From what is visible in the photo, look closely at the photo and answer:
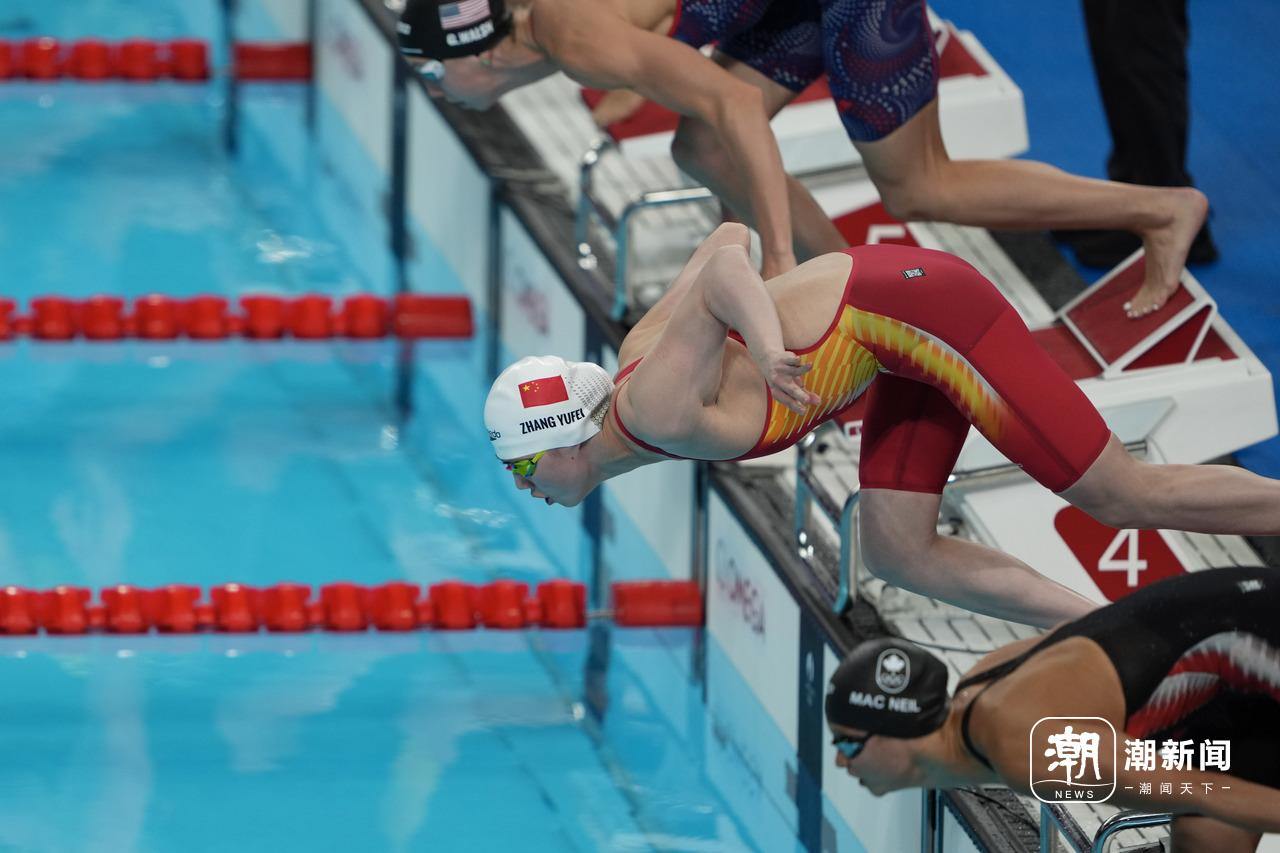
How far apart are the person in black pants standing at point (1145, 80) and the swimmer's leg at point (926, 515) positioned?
1.93 meters

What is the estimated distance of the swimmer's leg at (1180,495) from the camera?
3725 mm

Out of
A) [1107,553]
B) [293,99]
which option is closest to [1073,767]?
[1107,553]

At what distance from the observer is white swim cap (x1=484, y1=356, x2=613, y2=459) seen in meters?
3.76

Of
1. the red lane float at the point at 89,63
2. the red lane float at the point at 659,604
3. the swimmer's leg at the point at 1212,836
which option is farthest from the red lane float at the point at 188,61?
the swimmer's leg at the point at 1212,836

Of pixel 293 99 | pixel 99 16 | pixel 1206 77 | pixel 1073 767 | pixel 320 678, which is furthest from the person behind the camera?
pixel 99 16

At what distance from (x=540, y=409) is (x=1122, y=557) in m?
1.49

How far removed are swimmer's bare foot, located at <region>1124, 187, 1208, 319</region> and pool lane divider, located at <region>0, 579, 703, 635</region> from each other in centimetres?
138

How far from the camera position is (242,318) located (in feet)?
22.3

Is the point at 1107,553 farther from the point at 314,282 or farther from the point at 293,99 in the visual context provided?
the point at 293,99

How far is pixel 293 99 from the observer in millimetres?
8648

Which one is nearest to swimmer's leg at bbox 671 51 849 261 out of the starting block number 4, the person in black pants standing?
the starting block number 4

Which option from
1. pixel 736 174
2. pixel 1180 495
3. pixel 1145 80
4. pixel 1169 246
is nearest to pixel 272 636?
pixel 736 174

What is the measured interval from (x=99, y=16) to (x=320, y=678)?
5.02 metres

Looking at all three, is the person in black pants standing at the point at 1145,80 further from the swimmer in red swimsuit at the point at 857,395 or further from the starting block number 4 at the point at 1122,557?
the swimmer in red swimsuit at the point at 857,395
